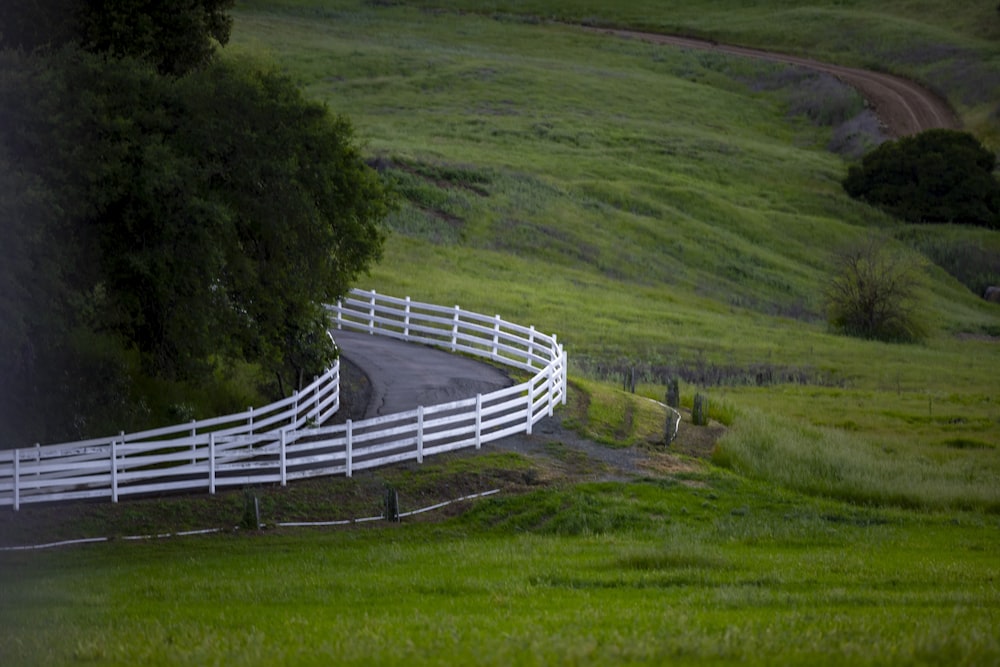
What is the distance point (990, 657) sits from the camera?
8828 mm

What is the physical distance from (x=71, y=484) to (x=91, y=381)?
479 cm

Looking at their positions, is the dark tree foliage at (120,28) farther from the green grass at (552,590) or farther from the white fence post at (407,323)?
the green grass at (552,590)

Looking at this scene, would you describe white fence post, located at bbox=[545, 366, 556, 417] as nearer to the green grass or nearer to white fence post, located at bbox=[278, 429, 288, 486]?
the green grass

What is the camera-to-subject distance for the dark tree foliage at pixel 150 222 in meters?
20.3

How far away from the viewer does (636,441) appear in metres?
25.2

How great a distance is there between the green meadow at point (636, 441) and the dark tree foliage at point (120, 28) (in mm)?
4541

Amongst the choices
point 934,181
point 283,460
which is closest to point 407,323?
point 283,460

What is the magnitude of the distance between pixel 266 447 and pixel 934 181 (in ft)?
209

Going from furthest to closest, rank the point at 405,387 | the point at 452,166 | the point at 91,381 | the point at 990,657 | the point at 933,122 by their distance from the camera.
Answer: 1. the point at 933,122
2. the point at 452,166
3. the point at 405,387
4. the point at 91,381
5. the point at 990,657

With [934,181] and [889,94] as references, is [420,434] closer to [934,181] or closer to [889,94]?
[934,181]

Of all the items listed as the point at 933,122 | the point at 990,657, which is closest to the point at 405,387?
the point at 990,657

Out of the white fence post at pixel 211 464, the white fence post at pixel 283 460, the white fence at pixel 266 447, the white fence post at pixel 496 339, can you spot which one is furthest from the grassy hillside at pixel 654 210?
the white fence post at pixel 211 464

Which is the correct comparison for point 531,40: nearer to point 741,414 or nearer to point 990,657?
point 741,414

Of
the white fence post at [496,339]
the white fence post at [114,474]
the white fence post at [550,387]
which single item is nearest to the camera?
the white fence post at [114,474]
